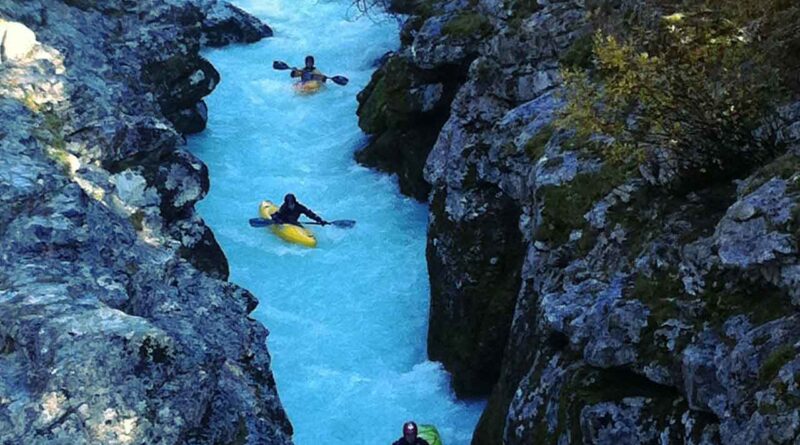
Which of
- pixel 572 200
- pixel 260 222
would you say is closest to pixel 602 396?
pixel 572 200

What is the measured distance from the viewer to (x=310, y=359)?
48.1 feet

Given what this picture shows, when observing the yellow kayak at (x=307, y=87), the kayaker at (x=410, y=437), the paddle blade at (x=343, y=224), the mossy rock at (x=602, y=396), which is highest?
the mossy rock at (x=602, y=396)

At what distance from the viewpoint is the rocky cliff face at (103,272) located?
8.46 metres

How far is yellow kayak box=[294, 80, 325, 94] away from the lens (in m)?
24.1

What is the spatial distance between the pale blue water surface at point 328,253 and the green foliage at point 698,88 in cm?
620

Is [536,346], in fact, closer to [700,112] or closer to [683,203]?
[683,203]

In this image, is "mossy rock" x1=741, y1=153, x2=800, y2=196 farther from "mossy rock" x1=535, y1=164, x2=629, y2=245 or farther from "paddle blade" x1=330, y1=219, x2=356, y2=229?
"paddle blade" x1=330, y1=219, x2=356, y2=229

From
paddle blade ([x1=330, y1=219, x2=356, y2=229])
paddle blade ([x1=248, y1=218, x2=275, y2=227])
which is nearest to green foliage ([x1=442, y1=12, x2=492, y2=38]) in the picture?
paddle blade ([x1=330, y1=219, x2=356, y2=229])

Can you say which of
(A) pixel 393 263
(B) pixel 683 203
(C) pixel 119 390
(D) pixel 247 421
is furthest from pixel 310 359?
(B) pixel 683 203

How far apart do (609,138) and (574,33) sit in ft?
11.6

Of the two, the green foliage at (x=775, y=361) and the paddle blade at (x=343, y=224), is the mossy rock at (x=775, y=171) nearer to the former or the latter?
the green foliage at (x=775, y=361)

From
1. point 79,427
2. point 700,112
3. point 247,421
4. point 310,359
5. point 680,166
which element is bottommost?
point 310,359

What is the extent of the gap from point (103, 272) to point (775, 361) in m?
7.49

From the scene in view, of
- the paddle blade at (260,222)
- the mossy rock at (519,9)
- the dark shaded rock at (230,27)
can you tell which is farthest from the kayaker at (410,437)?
the dark shaded rock at (230,27)
